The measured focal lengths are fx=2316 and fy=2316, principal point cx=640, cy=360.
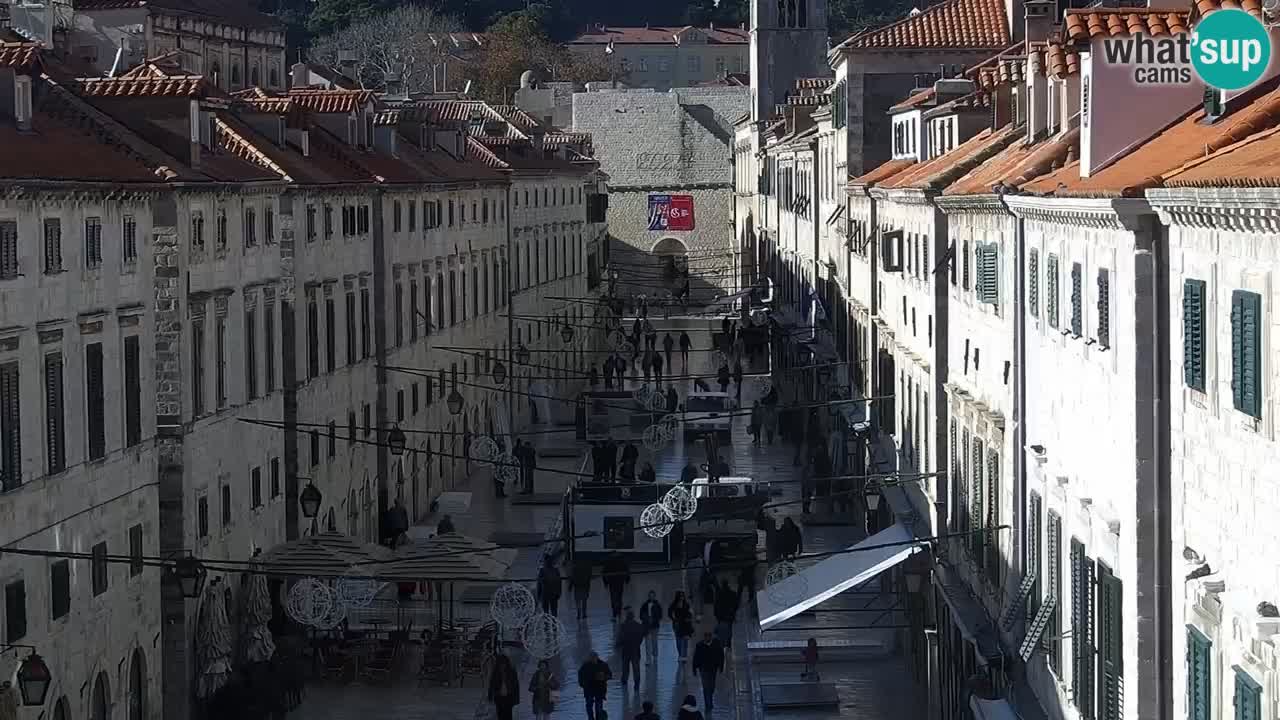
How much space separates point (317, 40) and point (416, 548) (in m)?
116

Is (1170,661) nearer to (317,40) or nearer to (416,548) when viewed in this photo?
(416,548)

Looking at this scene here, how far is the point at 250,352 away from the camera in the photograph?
1484 inches

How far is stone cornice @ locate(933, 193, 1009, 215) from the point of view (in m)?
25.0

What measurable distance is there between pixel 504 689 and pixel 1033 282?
1164cm

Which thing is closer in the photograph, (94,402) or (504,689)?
(94,402)

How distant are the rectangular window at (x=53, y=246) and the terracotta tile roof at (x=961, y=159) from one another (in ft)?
38.7

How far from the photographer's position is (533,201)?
76500 mm

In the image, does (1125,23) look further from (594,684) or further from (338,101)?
(338,101)

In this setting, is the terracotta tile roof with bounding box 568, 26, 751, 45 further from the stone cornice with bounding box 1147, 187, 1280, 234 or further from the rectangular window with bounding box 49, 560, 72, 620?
the stone cornice with bounding box 1147, 187, 1280, 234

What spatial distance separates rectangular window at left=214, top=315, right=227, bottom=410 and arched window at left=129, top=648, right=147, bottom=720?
559cm

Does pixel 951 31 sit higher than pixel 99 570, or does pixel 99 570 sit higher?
pixel 951 31

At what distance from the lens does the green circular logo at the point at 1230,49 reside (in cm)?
1599

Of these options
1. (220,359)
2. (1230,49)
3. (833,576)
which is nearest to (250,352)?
(220,359)

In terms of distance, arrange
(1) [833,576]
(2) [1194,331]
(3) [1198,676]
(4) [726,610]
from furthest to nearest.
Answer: (4) [726,610] → (1) [833,576] → (2) [1194,331] → (3) [1198,676]
